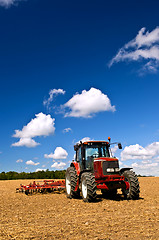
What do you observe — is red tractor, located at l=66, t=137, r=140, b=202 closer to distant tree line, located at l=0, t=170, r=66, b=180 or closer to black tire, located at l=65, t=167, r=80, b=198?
black tire, located at l=65, t=167, r=80, b=198

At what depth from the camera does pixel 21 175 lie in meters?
46.9

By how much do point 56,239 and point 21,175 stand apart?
42.9m

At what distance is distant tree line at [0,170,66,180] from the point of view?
138 feet

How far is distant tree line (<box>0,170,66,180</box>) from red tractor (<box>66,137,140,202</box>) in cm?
2832

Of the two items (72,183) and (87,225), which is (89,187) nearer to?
(72,183)

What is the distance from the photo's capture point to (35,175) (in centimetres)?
4488

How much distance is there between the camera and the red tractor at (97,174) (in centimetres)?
1190

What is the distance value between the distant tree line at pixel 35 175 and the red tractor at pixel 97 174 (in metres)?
28.3

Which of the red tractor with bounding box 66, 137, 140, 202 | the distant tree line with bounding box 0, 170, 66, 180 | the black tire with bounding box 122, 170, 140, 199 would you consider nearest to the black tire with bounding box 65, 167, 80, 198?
the red tractor with bounding box 66, 137, 140, 202

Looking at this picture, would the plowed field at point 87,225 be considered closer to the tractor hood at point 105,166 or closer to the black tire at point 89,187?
the black tire at point 89,187

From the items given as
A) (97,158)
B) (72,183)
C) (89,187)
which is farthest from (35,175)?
(89,187)

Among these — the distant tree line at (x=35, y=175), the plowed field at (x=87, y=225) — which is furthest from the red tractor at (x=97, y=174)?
the distant tree line at (x=35, y=175)

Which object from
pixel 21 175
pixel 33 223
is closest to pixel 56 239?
pixel 33 223

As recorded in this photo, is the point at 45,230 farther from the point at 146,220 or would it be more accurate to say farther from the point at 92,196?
the point at 92,196
